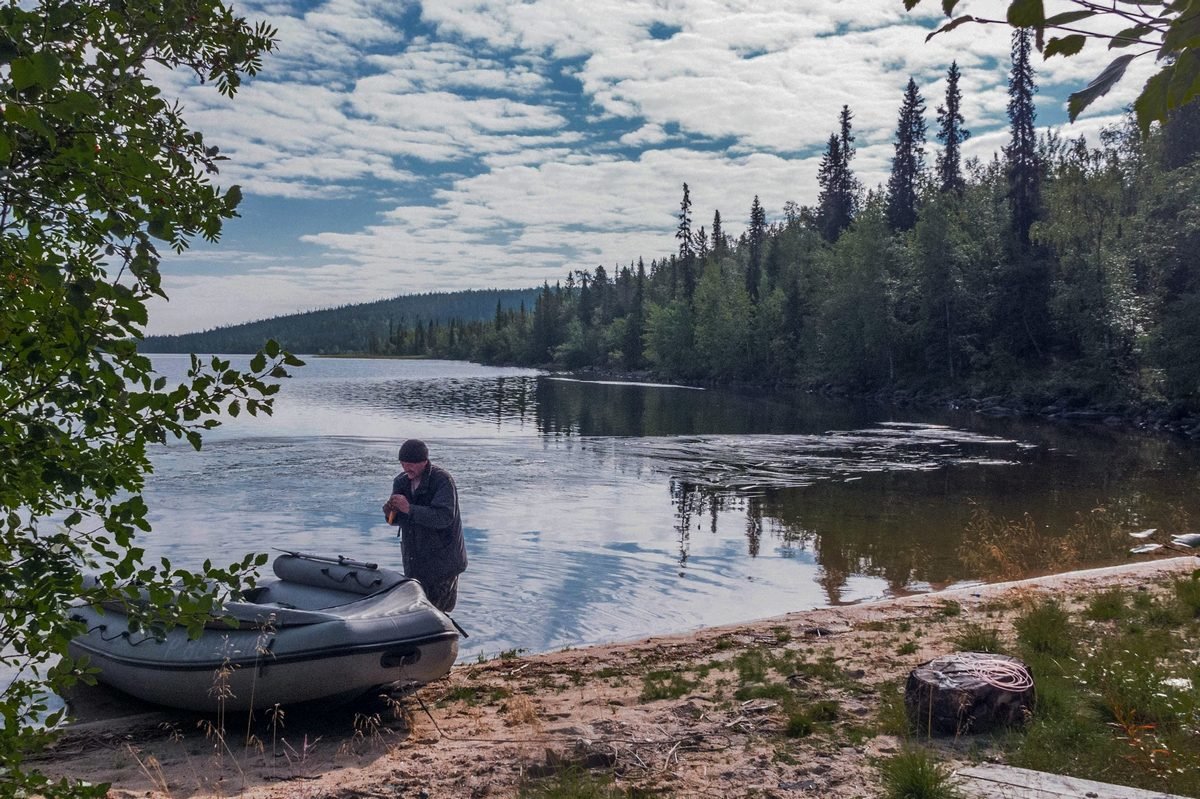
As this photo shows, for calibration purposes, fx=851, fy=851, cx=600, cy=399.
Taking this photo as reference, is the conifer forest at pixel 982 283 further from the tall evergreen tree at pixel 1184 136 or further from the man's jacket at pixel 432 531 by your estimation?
the man's jacket at pixel 432 531

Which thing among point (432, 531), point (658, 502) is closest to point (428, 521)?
point (432, 531)

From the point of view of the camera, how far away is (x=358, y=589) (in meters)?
8.77

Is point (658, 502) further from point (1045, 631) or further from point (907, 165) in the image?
point (907, 165)

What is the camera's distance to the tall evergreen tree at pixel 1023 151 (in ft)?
168

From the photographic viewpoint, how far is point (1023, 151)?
51.7 meters

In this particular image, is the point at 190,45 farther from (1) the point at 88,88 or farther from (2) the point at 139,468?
(2) the point at 139,468

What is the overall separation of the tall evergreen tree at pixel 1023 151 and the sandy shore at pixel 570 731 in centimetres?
4721

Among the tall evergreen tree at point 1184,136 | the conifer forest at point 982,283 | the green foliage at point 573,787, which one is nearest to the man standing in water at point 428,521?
the green foliage at point 573,787

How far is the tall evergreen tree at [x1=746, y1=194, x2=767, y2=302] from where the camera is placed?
267 feet

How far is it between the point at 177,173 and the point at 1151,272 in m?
42.7

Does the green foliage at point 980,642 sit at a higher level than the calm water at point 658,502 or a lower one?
higher

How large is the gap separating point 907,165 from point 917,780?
66.0m

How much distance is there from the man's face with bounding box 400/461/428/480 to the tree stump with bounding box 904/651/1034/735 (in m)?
4.89

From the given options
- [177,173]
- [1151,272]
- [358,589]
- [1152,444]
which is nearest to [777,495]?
[358,589]
